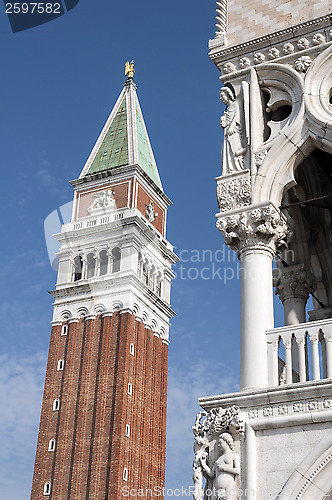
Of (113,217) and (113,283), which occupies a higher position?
(113,217)

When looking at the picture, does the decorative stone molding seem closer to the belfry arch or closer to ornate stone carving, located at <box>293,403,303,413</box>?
the belfry arch

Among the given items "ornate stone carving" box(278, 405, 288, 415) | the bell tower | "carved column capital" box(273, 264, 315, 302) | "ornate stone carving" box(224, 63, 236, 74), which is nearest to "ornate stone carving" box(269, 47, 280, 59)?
"ornate stone carving" box(224, 63, 236, 74)

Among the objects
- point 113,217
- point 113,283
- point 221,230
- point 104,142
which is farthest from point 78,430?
point 221,230

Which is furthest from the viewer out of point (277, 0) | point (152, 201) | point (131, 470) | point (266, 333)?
point (152, 201)

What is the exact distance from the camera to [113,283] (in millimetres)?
54781

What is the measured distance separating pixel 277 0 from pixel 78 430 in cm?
4330

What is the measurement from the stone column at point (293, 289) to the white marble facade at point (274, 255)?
18 millimetres

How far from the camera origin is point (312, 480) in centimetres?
803

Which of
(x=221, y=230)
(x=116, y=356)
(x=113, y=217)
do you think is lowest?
(x=221, y=230)

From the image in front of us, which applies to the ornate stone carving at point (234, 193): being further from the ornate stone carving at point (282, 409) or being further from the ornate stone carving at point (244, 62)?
the ornate stone carving at point (282, 409)

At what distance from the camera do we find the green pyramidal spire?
60.8 m

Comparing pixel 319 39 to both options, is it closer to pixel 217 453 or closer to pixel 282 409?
pixel 282 409

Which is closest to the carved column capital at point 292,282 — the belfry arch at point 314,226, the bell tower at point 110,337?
the belfry arch at point 314,226

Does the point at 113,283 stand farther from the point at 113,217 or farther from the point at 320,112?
the point at 320,112
